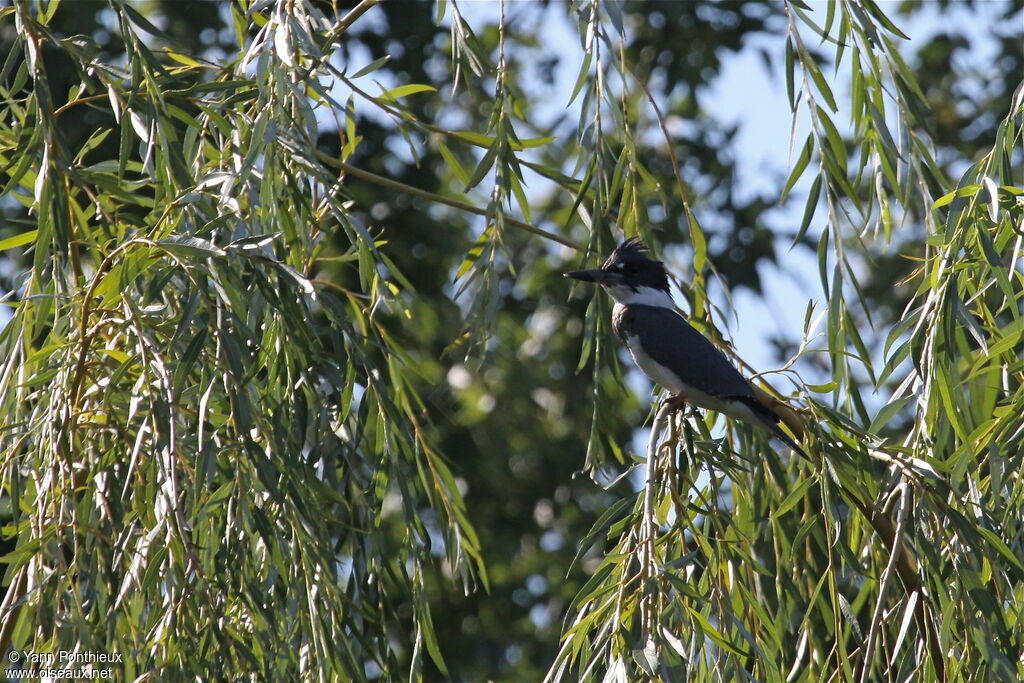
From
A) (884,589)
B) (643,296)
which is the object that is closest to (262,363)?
(884,589)

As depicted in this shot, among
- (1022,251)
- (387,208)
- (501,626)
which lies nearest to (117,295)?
(1022,251)

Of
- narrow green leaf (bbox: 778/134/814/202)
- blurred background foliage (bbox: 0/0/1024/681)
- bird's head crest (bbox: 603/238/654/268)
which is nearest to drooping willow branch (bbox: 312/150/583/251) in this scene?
blurred background foliage (bbox: 0/0/1024/681)

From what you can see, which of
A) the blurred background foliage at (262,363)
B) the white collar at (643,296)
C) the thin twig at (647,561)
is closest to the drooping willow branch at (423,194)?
the blurred background foliage at (262,363)

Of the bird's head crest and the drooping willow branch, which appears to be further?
the bird's head crest

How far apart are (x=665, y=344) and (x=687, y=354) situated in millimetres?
142

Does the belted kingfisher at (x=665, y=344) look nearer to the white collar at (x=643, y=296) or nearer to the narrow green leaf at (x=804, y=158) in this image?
the white collar at (x=643, y=296)

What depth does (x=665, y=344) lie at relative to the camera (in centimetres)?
310

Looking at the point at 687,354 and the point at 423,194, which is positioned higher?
the point at 423,194

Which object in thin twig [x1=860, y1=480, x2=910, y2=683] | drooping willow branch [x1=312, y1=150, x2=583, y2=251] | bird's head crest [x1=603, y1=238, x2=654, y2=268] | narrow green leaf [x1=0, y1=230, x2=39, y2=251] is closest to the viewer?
thin twig [x1=860, y1=480, x2=910, y2=683]

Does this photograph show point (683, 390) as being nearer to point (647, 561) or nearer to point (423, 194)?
point (423, 194)

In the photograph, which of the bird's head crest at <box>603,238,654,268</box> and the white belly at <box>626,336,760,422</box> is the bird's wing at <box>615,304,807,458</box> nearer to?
the white belly at <box>626,336,760,422</box>

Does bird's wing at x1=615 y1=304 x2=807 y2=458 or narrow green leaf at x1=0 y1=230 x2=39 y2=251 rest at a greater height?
narrow green leaf at x1=0 y1=230 x2=39 y2=251

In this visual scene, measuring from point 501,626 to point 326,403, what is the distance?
3.88m

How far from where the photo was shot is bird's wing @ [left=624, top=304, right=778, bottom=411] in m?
2.60
